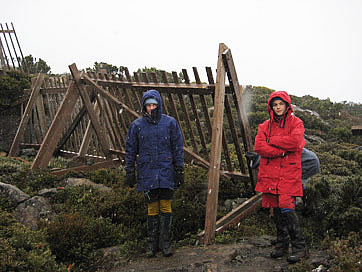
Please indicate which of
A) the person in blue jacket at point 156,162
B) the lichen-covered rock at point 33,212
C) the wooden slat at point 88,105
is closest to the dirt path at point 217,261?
the person in blue jacket at point 156,162

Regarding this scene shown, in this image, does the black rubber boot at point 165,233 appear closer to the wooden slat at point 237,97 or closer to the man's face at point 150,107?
the man's face at point 150,107

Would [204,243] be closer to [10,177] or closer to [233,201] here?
[233,201]

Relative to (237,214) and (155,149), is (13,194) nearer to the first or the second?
(155,149)

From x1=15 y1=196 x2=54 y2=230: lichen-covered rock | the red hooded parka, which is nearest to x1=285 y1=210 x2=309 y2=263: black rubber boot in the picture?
the red hooded parka

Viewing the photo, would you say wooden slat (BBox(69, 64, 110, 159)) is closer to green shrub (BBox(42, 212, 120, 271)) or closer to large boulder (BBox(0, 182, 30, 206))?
large boulder (BBox(0, 182, 30, 206))

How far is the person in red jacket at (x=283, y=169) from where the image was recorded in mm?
3920

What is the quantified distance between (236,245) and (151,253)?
1142 mm

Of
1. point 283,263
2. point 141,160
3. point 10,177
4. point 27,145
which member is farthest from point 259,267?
point 27,145

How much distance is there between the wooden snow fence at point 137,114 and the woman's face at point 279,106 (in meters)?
0.91

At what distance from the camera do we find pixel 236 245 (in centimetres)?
448

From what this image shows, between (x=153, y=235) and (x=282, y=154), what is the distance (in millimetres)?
1963

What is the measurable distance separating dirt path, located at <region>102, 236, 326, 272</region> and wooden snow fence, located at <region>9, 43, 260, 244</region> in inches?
14.4

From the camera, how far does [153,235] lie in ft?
14.4

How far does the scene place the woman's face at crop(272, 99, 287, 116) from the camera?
13.4 feet
